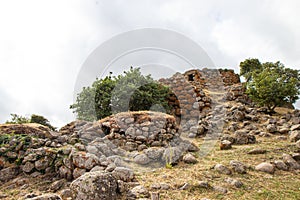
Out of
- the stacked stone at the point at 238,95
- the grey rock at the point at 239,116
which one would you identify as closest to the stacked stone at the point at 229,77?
the stacked stone at the point at 238,95

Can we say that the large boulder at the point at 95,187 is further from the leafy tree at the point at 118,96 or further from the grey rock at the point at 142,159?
the leafy tree at the point at 118,96

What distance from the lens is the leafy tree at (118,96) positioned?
9.55 m

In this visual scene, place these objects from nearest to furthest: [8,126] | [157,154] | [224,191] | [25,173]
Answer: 1. [224,191]
2. [25,173]
3. [157,154]
4. [8,126]

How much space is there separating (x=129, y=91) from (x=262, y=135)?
214 inches

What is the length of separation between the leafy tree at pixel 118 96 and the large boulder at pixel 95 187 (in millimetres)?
6346

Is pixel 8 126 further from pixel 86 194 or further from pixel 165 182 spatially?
pixel 165 182

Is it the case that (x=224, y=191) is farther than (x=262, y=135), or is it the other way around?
(x=262, y=135)

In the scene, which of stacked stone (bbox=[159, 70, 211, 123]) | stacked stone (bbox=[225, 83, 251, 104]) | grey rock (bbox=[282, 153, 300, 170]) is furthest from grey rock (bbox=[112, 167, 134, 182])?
stacked stone (bbox=[225, 83, 251, 104])

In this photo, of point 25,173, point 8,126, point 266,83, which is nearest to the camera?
point 25,173

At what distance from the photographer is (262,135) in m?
7.32

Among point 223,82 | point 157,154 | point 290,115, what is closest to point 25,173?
point 157,154

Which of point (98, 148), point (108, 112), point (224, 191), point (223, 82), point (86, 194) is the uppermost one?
point (223, 82)

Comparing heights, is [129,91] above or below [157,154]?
above

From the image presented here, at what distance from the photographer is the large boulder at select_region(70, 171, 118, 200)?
9.50 feet
